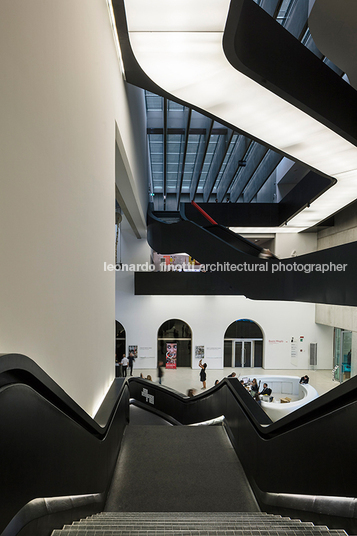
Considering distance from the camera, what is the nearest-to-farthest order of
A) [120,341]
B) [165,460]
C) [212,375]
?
[165,460] → [212,375] → [120,341]

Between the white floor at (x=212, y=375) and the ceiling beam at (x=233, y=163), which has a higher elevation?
the ceiling beam at (x=233, y=163)

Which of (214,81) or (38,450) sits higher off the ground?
(214,81)

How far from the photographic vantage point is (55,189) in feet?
6.65

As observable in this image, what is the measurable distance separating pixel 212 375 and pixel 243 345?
235 cm

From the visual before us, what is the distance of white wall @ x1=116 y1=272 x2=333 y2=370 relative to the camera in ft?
49.4

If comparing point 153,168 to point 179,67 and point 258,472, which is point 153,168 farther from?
point 258,472

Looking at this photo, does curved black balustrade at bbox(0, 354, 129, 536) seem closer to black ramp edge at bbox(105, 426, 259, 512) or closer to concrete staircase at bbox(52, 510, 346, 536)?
concrete staircase at bbox(52, 510, 346, 536)

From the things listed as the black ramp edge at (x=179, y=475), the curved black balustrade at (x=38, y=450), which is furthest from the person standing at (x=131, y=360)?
the curved black balustrade at (x=38, y=450)

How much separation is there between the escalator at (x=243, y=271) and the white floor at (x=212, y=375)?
12.5 ft

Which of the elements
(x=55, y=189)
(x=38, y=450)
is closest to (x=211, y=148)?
(x=55, y=189)

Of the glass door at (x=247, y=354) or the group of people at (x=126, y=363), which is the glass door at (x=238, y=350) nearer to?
the glass door at (x=247, y=354)

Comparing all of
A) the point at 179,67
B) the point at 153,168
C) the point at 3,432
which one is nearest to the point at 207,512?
the point at 3,432

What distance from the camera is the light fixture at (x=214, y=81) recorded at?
4.16m

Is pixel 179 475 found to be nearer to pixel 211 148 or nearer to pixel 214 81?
pixel 214 81
